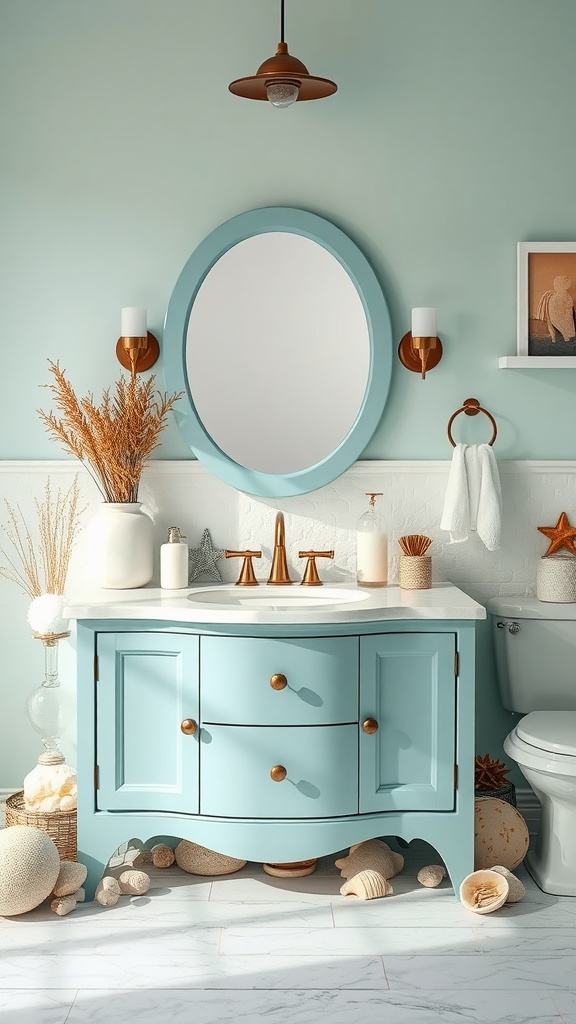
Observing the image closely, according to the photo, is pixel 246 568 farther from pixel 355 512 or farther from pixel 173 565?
pixel 355 512

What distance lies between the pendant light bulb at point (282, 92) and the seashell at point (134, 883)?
213cm

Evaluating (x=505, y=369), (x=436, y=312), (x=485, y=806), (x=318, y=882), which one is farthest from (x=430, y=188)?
(x=318, y=882)

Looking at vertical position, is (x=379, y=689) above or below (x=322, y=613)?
below

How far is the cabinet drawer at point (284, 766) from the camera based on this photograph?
2602 millimetres

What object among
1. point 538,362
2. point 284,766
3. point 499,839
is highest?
point 538,362

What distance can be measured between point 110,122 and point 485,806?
7.48ft

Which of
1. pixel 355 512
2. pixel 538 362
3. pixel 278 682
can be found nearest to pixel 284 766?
pixel 278 682

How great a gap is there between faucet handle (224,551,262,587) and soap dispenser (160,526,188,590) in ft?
0.50

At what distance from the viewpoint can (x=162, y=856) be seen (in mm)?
2918

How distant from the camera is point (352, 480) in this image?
3133 millimetres

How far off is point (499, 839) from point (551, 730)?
35 cm

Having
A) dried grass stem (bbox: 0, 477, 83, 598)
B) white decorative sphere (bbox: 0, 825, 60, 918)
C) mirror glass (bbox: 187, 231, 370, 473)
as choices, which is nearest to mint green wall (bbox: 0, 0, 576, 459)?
mirror glass (bbox: 187, 231, 370, 473)

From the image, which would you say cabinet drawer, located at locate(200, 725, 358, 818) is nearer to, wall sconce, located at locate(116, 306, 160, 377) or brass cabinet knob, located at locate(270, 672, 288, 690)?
brass cabinet knob, located at locate(270, 672, 288, 690)

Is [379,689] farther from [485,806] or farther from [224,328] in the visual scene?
[224,328]
